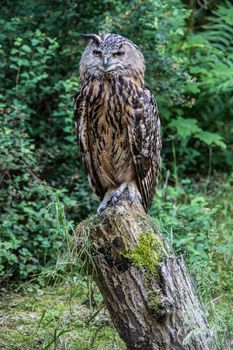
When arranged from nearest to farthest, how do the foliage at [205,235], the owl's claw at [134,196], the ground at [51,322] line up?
the foliage at [205,235]
the ground at [51,322]
the owl's claw at [134,196]

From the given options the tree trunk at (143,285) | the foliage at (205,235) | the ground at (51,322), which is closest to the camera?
the tree trunk at (143,285)

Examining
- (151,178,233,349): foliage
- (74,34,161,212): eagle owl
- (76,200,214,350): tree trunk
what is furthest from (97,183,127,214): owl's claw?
(76,200,214,350): tree trunk

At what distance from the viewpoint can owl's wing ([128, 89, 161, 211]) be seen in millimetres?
5438

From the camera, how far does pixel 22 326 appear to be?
5.75 meters

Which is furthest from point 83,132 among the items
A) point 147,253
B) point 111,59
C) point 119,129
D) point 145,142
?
point 147,253

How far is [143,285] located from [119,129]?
1402 mm

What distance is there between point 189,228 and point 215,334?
2.13 m

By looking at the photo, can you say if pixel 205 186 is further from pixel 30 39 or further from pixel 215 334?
pixel 215 334

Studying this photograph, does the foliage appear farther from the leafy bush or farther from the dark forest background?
the leafy bush

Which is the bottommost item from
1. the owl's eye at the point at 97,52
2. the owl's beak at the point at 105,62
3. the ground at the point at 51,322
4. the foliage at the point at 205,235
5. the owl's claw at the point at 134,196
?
the ground at the point at 51,322

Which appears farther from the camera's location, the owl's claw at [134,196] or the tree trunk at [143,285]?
the owl's claw at [134,196]

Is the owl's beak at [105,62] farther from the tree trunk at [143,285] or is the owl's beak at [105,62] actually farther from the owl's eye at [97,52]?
the tree trunk at [143,285]

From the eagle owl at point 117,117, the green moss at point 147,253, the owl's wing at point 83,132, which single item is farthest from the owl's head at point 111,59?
the green moss at point 147,253

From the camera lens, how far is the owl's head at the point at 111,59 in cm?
542
